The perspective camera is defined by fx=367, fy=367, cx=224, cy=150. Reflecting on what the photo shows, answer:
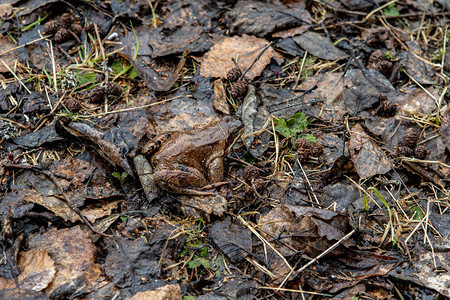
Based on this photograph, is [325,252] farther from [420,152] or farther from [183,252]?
[420,152]

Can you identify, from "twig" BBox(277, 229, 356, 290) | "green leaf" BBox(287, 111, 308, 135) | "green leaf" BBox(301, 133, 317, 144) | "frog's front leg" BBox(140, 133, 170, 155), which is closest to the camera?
"twig" BBox(277, 229, 356, 290)

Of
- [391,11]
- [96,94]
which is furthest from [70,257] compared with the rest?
[391,11]

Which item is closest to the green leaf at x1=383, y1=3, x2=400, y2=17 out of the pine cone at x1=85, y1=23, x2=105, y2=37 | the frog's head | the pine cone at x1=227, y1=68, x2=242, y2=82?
the pine cone at x1=227, y1=68, x2=242, y2=82

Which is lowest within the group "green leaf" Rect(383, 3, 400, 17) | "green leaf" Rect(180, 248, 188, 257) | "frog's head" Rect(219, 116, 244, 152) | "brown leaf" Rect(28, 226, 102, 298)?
"green leaf" Rect(180, 248, 188, 257)

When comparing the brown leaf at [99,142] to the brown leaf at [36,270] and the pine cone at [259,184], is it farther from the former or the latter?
the pine cone at [259,184]

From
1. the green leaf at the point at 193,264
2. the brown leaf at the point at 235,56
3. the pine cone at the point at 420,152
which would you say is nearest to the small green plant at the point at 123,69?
the brown leaf at the point at 235,56

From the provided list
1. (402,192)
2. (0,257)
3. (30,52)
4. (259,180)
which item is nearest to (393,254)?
(402,192)

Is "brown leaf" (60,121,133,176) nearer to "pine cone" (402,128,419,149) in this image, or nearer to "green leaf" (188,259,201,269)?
"green leaf" (188,259,201,269)

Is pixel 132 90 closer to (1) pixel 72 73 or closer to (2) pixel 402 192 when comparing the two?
(1) pixel 72 73
